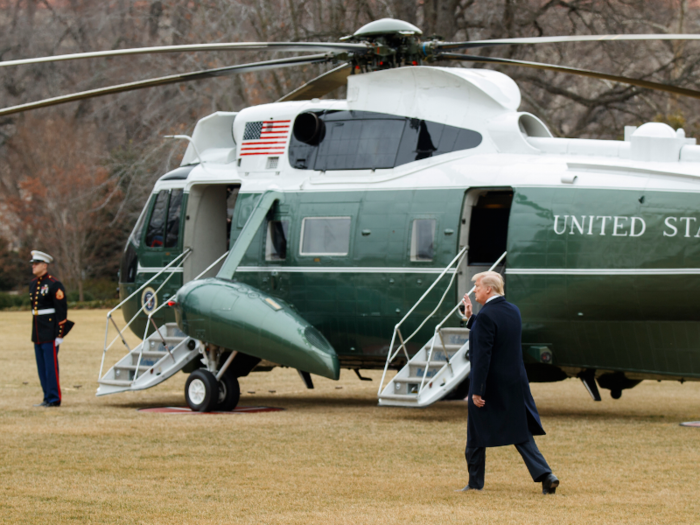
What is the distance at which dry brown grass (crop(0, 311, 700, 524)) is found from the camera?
659cm

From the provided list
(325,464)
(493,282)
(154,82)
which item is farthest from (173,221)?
(493,282)

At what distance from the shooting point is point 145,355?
43.4 ft

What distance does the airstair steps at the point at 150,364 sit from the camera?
1289cm

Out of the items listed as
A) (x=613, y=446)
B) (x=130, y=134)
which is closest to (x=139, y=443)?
(x=613, y=446)

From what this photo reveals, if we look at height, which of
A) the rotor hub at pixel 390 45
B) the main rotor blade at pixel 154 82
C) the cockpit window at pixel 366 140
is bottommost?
the cockpit window at pixel 366 140

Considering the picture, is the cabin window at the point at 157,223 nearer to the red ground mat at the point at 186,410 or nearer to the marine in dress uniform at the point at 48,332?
the marine in dress uniform at the point at 48,332

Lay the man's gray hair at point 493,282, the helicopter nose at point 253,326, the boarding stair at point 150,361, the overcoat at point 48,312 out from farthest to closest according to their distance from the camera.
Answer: the boarding stair at point 150,361
the overcoat at point 48,312
the helicopter nose at point 253,326
the man's gray hair at point 493,282

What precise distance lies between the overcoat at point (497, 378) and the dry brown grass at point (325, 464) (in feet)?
1.52

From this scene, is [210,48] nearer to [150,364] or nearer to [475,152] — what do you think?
[475,152]

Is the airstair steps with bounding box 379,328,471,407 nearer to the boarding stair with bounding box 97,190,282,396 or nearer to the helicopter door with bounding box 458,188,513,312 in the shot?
the helicopter door with bounding box 458,188,513,312

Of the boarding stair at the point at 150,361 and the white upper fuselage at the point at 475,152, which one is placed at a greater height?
the white upper fuselage at the point at 475,152

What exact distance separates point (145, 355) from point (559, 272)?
220 inches

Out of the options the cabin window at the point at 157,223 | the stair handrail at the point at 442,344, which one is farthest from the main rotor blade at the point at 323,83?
the stair handrail at the point at 442,344

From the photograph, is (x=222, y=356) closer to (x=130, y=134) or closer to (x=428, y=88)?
(x=428, y=88)
